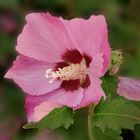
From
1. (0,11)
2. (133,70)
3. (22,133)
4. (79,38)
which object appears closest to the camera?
(79,38)

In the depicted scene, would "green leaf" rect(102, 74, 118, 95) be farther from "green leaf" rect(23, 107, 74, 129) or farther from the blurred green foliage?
the blurred green foliage

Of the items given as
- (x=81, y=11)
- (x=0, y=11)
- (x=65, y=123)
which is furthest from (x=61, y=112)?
(x=0, y=11)

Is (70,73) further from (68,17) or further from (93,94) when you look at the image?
(68,17)

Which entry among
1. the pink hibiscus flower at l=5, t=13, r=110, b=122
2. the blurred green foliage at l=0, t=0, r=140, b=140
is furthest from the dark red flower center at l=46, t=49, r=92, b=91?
the blurred green foliage at l=0, t=0, r=140, b=140

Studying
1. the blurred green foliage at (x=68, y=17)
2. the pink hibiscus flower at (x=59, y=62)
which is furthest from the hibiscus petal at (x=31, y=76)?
the blurred green foliage at (x=68, y=17)

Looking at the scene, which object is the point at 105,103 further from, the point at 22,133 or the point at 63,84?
the point at 22,133

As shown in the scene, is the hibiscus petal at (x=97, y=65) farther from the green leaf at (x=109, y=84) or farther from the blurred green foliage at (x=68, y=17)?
the blurred green foliage at (x=68, y=17)
